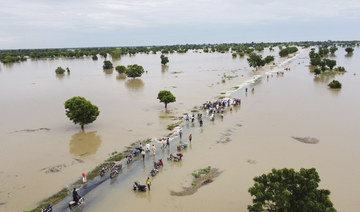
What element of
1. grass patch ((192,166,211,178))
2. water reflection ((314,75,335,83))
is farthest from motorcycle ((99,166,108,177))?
water reflection ((314,75,335,83))

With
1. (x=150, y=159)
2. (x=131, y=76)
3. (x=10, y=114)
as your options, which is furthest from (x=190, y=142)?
(x=131, y=76)

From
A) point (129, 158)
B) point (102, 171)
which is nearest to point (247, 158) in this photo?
point (129, 158)

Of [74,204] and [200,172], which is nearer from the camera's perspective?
[74,204]

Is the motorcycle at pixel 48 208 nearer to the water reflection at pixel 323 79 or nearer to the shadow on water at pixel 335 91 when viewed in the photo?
the shadow on water at pixel 335 91

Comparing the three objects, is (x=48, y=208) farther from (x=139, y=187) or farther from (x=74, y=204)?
(x=139, y=187)

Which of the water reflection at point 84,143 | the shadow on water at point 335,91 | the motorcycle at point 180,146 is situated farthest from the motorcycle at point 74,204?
the shadow on water at point 335,91

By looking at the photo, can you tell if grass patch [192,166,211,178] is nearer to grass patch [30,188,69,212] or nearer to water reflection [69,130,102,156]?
grass patch [30,188,69,212]
